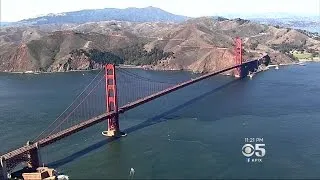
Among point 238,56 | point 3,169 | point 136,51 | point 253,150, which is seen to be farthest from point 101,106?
point 136,51

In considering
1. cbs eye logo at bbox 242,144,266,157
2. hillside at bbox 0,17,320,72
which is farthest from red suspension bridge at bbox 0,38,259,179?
cbs eye logo at bbox 242,144,266,157

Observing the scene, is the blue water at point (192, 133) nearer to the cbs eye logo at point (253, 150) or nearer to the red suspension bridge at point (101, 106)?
the cbs eye logo at point (253, 150)

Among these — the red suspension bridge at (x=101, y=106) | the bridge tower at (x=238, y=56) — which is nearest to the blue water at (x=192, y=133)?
the red suspension bridge at (x=101, y=106)

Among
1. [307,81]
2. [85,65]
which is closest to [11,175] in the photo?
[307,81]

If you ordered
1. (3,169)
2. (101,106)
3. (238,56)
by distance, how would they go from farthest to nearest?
(238,56), (101,106), (3,169)

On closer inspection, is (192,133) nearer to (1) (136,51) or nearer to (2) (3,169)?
(2) (3,169)

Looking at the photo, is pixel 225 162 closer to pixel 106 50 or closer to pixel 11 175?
pixel 11 175
